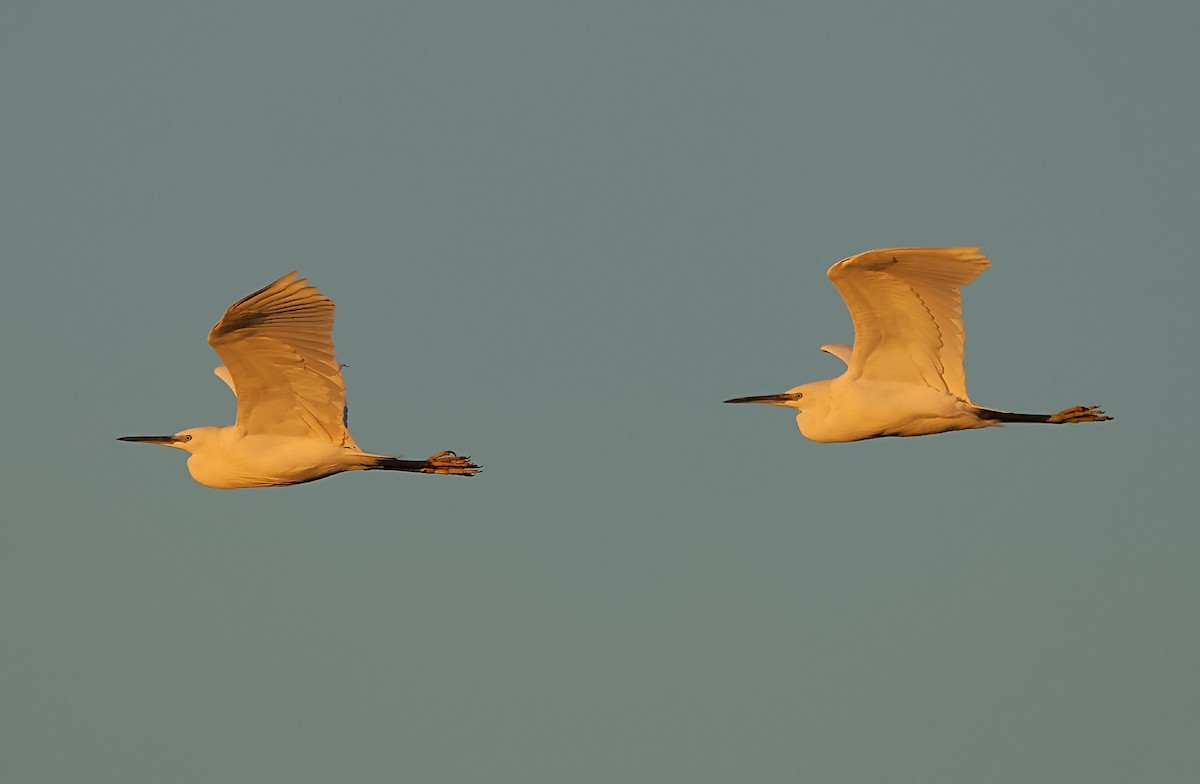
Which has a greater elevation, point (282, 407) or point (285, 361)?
point (285, 361)

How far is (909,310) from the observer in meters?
23.3

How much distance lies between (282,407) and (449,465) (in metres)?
2.17

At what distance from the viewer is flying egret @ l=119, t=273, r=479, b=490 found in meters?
21.2

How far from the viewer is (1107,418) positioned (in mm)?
24781

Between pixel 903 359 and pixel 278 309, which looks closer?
pixel 278 309

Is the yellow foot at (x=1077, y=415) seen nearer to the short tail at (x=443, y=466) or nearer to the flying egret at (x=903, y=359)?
the flying egret at (x=903, y=359)

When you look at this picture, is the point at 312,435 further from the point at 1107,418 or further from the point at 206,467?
the point at 1107,418

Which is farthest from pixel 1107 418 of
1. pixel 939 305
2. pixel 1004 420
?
pixel 939 305

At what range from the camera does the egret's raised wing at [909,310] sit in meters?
22.4

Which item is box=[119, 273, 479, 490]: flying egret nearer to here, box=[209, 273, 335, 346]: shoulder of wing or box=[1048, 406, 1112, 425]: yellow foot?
box=[209, 273, 335, 346]: shoulder of wing

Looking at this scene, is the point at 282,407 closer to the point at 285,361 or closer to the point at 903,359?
the point at 285,361

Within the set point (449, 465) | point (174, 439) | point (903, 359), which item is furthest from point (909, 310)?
point (174, 439)

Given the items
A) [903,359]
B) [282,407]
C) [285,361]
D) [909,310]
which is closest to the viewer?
[285,361]

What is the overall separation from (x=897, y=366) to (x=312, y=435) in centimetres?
678
